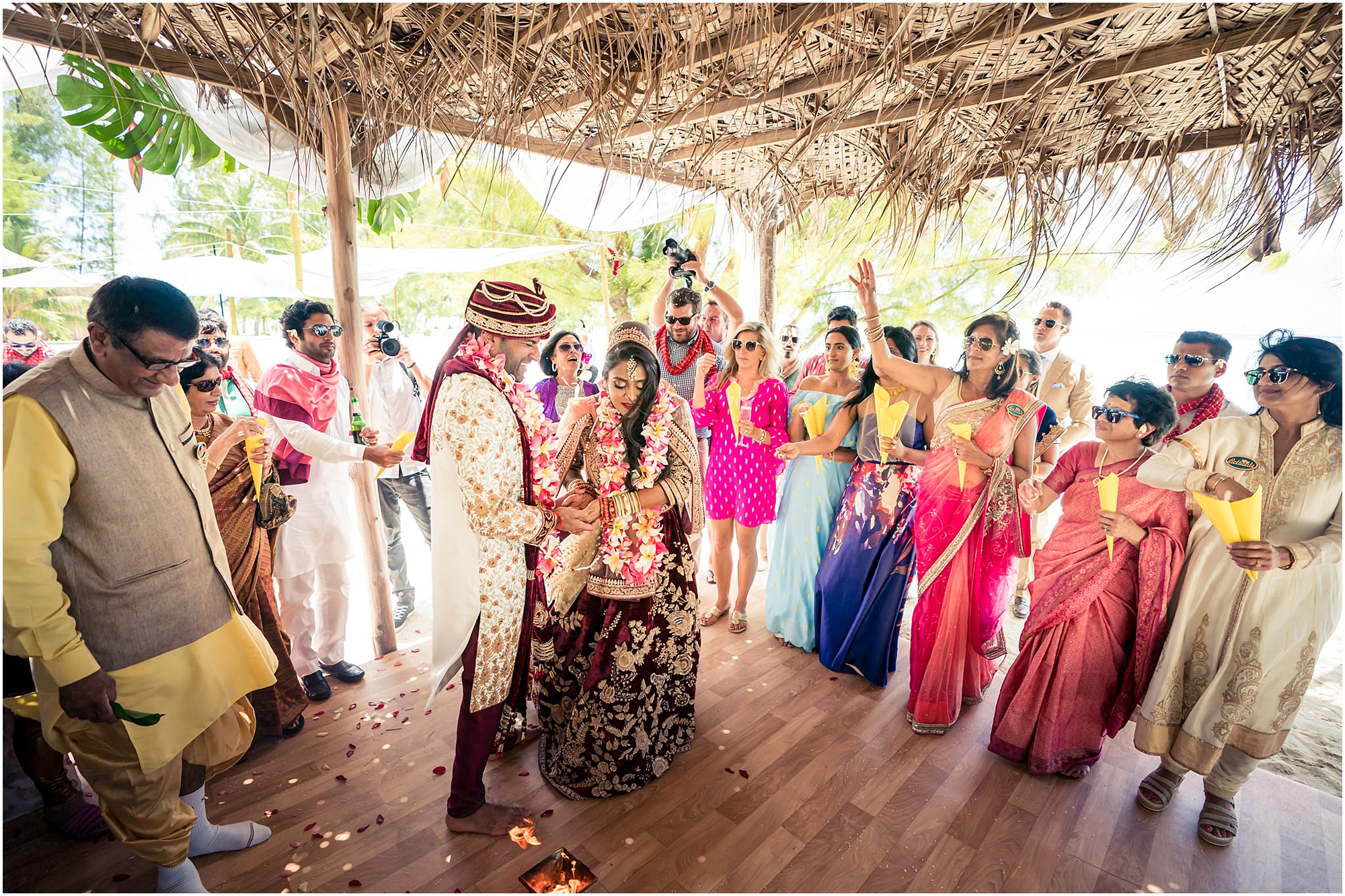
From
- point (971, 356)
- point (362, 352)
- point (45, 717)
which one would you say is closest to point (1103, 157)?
point (971, 356)

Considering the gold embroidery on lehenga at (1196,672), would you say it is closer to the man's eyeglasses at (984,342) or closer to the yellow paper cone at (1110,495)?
the yellow paper cone at (1110,495)

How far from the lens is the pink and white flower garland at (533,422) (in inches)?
83.0

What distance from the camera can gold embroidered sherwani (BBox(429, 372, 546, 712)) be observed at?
6.62 feet

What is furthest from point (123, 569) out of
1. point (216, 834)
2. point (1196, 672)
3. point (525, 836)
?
point (1196, 672)

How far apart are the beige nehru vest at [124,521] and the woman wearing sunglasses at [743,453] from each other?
2680mm

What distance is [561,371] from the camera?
4.35 m

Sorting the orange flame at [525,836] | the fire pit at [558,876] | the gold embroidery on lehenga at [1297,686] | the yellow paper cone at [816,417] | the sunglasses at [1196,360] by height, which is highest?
the sunglasses at [1196,360]

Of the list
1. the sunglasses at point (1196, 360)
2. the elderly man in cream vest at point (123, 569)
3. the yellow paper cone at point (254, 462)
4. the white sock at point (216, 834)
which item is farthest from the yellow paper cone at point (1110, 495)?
the yellow paper cone at point (254, 462)

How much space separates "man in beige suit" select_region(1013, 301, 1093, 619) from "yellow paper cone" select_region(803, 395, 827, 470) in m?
1.62

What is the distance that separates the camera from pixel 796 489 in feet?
12.1

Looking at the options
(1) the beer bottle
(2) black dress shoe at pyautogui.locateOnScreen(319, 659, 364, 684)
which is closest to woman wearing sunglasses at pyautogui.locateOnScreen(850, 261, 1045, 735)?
(1) the beer bottle

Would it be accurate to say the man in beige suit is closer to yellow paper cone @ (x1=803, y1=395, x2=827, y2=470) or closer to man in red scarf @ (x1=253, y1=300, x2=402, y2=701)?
yellow paper cone @ (x1=803, y1=395, x2=827, y2=470)

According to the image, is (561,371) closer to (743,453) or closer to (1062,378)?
(743,453)

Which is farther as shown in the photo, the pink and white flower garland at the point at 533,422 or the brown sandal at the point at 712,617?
the brown sandal at the point at 712,617
